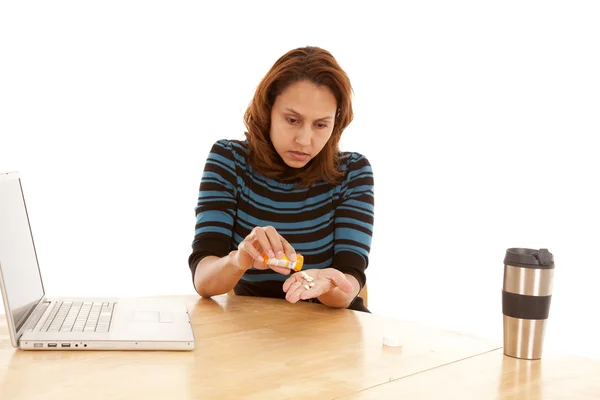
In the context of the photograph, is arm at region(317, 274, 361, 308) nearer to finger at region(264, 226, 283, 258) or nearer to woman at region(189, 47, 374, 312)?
woman at region(189, 47, 374, 312)

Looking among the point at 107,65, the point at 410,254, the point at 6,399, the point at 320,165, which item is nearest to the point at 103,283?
the point at 107,65

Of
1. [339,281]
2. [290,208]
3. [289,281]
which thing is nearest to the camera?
[289,281]

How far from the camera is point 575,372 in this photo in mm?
1306

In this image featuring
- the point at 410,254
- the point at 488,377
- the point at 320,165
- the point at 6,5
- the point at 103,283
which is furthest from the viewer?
the point at 410,254

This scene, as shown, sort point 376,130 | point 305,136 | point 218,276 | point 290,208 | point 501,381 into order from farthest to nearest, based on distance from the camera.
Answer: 1. point 376,130
2. point 290,208
3. point 305,136
4. point 218,276
5. point 501,381

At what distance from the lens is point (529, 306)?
1325 mm

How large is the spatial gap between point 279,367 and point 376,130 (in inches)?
117

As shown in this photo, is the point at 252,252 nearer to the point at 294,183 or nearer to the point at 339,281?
the point at 339,281

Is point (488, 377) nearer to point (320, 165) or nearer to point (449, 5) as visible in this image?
point (320, 165)

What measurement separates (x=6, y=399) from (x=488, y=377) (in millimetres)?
812

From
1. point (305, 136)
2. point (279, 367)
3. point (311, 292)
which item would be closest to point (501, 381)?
point (279, 367)

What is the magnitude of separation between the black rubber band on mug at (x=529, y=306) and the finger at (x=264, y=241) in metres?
0.52

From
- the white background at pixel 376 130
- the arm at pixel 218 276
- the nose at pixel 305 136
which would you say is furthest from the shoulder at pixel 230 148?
the white background at pixel 376 130

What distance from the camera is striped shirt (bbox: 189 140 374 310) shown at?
82.6 inches
